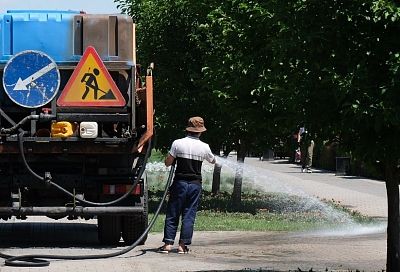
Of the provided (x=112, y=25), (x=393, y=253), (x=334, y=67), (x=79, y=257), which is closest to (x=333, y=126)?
(x=334, y=67)

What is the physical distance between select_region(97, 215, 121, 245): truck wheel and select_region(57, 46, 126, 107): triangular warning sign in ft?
6.45

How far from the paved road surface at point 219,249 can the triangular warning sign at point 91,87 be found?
1.92 metres

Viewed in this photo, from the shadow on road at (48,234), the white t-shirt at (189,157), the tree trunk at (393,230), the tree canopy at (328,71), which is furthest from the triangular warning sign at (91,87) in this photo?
the tree trunk at (393,230)

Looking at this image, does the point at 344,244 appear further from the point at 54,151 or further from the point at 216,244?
the point at 54,151

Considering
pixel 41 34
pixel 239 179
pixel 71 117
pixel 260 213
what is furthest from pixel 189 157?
pixel 239 179

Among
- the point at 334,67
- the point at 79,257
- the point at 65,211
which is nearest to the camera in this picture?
the point at 334,67

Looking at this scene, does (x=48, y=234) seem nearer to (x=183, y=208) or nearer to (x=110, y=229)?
(x=110, y=229)

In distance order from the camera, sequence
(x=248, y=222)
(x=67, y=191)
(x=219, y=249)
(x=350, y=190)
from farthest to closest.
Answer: (x=350, y=190) < (x=248, y=222) < (x=219, y=249) < (x=67, y=191)

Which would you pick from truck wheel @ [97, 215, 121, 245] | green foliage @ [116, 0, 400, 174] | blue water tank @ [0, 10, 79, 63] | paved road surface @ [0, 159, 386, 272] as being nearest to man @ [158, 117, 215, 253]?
paved road surface @ [0, 159, 386, 272]

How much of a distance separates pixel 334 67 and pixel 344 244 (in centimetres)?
644

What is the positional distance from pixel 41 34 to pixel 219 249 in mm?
3654

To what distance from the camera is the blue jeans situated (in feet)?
43.9

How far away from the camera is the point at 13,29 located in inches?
543

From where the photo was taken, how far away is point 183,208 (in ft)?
44.5
